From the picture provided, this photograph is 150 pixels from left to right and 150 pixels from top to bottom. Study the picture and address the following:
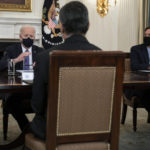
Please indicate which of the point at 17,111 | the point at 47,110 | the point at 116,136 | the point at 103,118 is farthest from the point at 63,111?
the point at 17,111

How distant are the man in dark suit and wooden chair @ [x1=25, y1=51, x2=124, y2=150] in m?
0.10

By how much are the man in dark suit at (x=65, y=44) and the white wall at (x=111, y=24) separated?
5.51 m

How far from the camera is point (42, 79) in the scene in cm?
199

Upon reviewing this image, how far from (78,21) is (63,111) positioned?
552 mm

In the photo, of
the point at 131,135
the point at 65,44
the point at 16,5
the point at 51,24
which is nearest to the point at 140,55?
the point at 131,135

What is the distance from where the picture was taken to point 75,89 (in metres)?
1.94

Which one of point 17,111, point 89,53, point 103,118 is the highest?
point 89,53

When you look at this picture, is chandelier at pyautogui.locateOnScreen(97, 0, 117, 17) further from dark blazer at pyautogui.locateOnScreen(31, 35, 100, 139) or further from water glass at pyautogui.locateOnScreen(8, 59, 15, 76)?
dark blazer at pyautogui.locateOnScreen(31, 35, 100, 139)

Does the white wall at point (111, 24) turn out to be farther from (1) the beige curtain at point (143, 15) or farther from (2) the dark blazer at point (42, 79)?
(2) the dark blazer at point (42, 79)

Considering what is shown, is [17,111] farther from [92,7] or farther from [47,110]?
[92,7]

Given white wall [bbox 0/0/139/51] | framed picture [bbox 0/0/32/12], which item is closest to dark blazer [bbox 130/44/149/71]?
white wall [bbox 0/0/139/51]

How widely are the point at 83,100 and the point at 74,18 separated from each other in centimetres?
50

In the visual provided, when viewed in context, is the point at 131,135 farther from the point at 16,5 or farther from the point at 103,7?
the point at 16,5

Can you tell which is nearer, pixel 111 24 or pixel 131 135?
pixel 131 135
